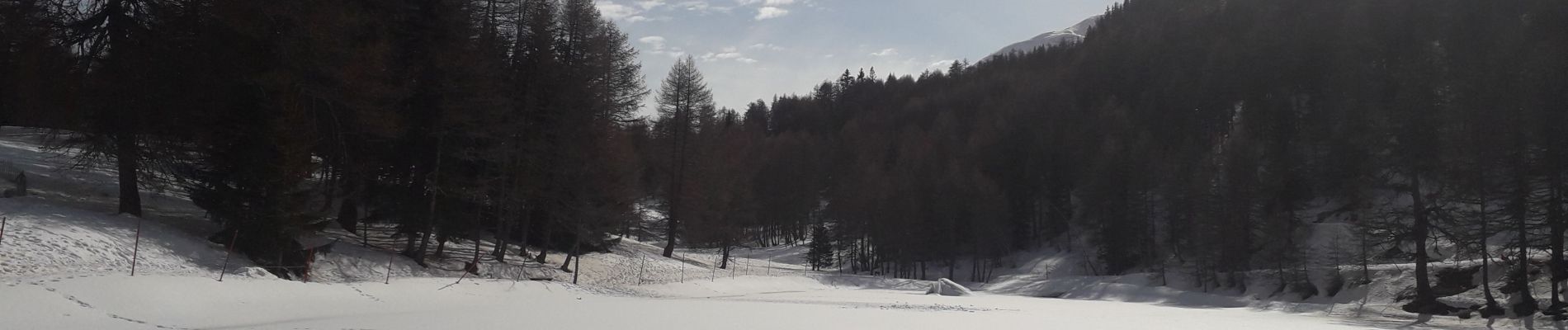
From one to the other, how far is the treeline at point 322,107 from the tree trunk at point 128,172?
1.5 inches

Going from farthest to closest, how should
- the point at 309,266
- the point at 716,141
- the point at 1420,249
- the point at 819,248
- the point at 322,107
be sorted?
the point at 819,248 → the point at 716,141 → the point at 1420,249 → the point at 322,107 → the point at 309,266

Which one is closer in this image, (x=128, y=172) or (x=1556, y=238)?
(x=128, y=172)

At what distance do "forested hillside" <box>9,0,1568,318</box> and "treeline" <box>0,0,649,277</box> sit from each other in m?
0.08

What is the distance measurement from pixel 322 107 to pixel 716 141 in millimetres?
32568

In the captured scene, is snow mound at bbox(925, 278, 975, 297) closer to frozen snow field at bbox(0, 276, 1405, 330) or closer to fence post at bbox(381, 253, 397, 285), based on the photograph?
frozen snow field at bbox(0, 276, 1405, 330)

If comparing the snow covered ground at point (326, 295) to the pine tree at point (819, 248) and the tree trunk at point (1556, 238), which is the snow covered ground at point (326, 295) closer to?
the tree trunk at point (1556, 238)

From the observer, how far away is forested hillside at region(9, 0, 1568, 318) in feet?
65.8

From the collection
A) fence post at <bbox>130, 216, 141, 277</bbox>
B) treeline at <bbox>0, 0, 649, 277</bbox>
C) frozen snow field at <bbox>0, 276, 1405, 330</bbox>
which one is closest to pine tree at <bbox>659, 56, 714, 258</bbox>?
treeline at <bbox>0, 0, 649, 277</bbox>

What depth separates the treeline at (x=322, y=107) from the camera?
19.7 m

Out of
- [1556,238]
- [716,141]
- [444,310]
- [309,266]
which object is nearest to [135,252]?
[309,266]

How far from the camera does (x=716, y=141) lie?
54.5 meters

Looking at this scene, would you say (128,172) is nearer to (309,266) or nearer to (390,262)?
(309,266)

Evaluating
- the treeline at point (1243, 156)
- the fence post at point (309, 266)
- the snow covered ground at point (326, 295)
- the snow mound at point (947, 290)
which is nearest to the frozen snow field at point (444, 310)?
the snow covered ground at point (326, 295)

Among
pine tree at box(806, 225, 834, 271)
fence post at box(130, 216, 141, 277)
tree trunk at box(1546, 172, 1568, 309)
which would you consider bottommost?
pine tree at box(806, 225, 834, 271)
